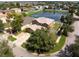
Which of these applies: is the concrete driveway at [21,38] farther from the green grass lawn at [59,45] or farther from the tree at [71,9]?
the tree at [71,9]

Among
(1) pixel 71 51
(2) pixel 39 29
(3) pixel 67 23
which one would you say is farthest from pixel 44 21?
(1) pixel 71 51

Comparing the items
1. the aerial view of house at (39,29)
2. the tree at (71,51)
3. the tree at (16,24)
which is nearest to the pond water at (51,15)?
the aerial view of house at (39,29)

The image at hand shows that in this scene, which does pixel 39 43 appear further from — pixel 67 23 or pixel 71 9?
pixel 71 9

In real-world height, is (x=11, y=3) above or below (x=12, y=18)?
above

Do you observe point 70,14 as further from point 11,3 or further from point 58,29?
point 11,3

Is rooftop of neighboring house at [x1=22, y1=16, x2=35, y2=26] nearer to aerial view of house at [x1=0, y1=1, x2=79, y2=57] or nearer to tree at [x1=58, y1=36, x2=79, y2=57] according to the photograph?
aerial view of house at [x1=0, y1=1, x2=79, y2=57]

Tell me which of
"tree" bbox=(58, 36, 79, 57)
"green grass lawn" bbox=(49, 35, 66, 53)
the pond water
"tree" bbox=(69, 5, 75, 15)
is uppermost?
"tree" bbox=(69, 5, 75, 15)

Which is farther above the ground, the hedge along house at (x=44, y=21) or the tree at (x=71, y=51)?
the hedge along house at (x=44, y=21)

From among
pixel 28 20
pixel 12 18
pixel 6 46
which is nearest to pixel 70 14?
pixel 28 20

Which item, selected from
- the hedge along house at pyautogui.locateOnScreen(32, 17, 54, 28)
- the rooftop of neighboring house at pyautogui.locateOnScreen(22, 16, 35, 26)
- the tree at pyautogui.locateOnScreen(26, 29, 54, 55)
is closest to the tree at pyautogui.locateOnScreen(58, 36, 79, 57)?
the tree at pyautogui.locateOnScreen(26, 29, 54, 55)
